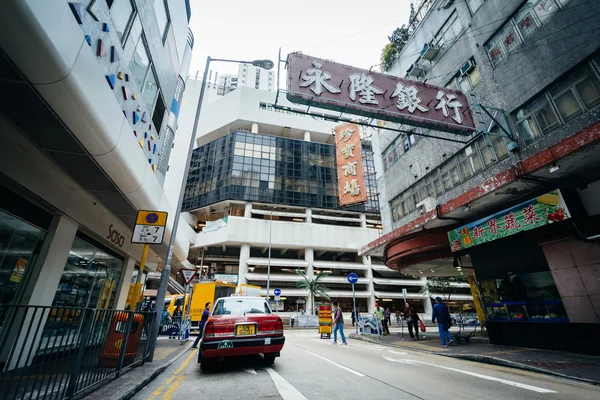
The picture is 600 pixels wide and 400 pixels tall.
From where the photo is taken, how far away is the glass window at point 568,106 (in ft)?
28.3

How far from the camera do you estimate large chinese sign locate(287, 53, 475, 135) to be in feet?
32.5

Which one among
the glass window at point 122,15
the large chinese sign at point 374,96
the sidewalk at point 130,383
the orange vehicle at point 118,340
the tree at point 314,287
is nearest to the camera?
the sidewalk at point 130,383

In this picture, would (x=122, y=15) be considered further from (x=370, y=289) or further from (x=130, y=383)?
(x=370, y=289)

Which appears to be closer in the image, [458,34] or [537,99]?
[537,99]

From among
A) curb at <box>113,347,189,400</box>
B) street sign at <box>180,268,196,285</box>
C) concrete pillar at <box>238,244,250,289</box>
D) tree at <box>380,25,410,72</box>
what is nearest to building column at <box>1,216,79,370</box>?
curb at <box>113,347,189,400</box>

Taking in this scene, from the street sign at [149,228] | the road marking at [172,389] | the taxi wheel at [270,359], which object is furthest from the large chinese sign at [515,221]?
the street sign at [149,228]

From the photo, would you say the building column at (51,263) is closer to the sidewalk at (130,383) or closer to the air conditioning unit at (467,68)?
the sidewalk at (130,383)

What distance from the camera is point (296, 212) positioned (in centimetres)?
5334

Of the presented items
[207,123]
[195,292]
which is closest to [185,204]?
[207,123]

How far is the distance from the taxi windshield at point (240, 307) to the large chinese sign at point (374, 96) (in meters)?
6.58

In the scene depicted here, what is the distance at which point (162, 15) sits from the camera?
394 inches

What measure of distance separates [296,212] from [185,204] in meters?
20.8

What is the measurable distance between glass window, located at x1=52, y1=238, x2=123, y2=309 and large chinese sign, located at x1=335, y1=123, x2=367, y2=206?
2363cm

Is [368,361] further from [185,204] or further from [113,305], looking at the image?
[185,204]
